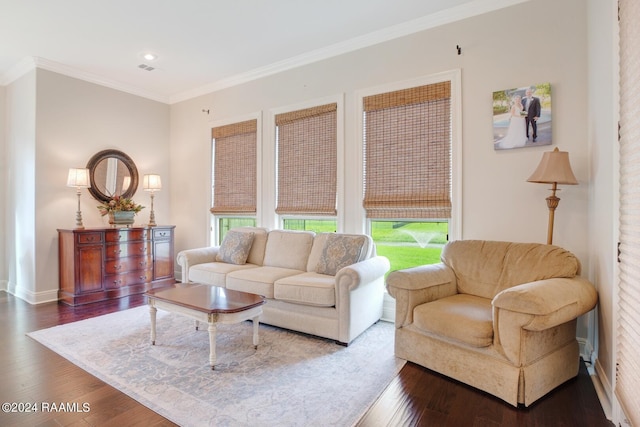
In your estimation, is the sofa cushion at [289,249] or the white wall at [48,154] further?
the white wall at [48,154]

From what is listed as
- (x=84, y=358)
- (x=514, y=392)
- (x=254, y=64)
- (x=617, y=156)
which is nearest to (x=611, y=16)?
(x=617, y=156)

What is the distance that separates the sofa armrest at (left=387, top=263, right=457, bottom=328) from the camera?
8.14ft

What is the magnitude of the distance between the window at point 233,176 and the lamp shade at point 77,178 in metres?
1.60

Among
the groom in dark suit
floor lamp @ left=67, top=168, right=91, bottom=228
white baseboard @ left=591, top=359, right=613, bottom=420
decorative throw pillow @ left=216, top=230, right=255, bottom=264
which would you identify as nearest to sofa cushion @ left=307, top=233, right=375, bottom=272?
decorative throw pillow @ left=216, top=230, right=255, bottom=264

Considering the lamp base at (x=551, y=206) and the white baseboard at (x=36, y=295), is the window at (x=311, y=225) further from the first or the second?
the white baseboard at (x=36, y=295)

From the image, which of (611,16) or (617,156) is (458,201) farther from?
(611,16)

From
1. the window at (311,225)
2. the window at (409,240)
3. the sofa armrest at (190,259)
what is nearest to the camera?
the window at (409,240)

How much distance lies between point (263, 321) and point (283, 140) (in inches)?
89.1

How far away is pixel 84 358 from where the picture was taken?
2.62m

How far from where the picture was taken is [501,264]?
2.62m

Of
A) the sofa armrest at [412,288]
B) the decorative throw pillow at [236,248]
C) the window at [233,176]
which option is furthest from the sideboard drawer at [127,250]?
the sofa armrest at [412,288]

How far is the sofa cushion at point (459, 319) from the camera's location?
206cm

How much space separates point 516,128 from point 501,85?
16.6 inches

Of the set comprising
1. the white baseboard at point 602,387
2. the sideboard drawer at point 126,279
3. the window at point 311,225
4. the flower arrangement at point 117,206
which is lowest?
the white baseboard at point 602,387
